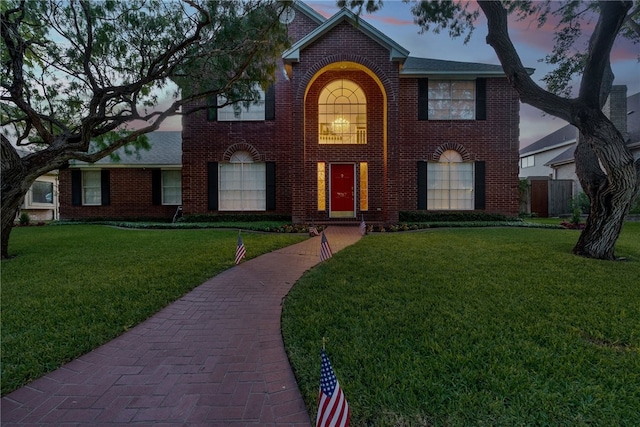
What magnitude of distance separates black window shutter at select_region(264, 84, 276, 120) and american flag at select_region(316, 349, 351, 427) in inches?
516

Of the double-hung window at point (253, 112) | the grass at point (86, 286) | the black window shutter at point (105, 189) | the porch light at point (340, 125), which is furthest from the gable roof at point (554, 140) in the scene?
the black window shutter at point (105, 189)

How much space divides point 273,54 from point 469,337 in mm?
8424

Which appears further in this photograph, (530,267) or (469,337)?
(530,267)

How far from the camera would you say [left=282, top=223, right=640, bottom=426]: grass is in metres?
2.16

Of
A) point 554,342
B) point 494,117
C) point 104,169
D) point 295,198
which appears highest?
point 494,117

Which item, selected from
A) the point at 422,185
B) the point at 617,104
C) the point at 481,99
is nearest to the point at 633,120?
the point at 617,104

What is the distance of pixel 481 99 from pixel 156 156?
16.0 m

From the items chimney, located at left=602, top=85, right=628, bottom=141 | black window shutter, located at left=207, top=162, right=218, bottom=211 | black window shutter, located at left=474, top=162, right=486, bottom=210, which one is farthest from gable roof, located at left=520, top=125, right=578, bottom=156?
black window shutter, located at left=207, top=162, right=218, bottom=211

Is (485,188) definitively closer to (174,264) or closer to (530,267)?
(530,267)

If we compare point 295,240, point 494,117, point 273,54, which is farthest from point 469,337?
point 494,117

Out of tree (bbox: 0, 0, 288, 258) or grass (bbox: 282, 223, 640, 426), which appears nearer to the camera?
grass (bbox: 282, 223, 640, 426)

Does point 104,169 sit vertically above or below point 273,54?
below

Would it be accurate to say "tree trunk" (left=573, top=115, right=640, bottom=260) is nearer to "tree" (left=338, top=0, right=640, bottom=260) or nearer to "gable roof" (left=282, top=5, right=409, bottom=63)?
"tree" (left=338, top=0, right=640, bottom=260)

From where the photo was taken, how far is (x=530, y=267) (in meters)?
5.75
